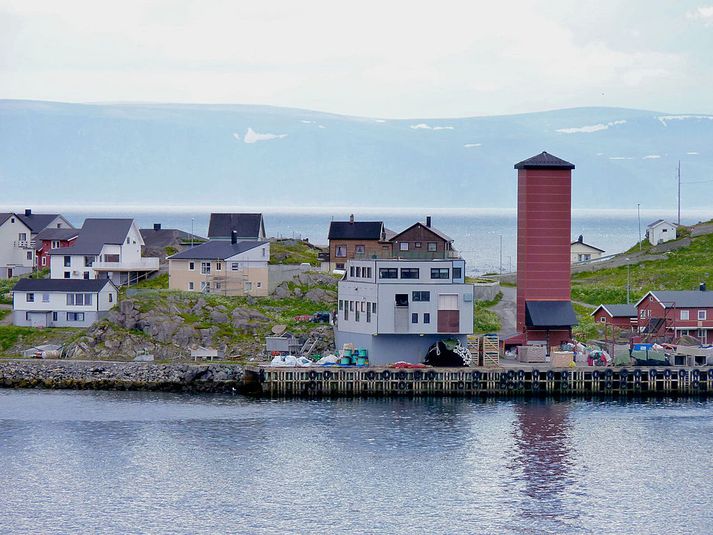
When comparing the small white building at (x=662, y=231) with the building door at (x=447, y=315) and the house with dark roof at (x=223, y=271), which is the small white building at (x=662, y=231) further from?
the building door at (x=447, y=315)

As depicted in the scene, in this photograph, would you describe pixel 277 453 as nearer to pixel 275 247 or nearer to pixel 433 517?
pixel 433 517

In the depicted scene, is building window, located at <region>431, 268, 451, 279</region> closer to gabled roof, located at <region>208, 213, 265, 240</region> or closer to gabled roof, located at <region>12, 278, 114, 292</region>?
gabled roof, located at <region>12, 278, 114, 292</region>

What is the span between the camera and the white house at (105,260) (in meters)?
91.2

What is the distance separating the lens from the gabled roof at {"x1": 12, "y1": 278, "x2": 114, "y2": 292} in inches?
3280

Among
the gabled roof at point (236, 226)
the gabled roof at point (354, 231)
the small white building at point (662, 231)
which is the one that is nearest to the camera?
the gabled roof at point (354, 231)

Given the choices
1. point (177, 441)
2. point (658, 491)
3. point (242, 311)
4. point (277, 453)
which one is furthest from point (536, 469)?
point (242, 311)

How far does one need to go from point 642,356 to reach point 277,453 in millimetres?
27217

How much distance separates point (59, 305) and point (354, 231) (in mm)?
25024

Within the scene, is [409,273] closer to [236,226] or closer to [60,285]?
[60,285]

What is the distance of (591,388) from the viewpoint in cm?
7181

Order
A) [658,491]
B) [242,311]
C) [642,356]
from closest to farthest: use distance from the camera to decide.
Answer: [658,491], [642,356], [242,311]

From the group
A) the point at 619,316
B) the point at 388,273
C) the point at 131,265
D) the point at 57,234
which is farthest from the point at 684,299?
the point at 57,234

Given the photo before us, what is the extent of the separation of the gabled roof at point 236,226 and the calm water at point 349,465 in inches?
1300

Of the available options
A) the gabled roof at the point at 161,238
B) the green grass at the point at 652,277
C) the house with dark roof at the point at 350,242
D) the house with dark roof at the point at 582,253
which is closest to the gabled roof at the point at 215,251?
the house with dark roof at the point at 350,242
